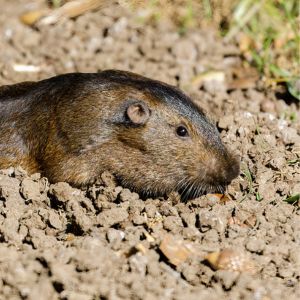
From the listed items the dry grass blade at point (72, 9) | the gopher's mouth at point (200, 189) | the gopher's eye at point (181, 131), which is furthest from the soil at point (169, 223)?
the dry grass blade at point (72, 9)

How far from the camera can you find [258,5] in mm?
9195

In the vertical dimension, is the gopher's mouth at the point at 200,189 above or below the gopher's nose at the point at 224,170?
below

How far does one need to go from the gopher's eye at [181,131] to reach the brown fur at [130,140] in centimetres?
3

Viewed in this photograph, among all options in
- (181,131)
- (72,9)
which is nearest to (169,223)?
(181,131)

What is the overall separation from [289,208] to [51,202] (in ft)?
6.51

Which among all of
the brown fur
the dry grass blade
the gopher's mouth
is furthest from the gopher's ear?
the dry grass blade

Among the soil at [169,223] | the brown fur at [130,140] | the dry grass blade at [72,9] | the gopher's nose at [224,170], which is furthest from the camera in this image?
the dry grass blade at [72,9]

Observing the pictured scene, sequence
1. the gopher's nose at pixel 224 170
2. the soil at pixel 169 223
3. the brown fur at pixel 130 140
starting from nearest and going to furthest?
the soil at pixel 169 223
the gopher's nose at pixel 224 170
the brown fur at pixel 130 140

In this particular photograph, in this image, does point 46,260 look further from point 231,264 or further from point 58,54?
point 58,54

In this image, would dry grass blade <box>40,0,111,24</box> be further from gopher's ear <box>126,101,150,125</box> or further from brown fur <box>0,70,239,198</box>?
gopher's ear <box>126,101,150,125</box>

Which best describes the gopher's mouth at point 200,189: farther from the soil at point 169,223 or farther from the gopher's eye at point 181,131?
the gopher's eye at point 181,131

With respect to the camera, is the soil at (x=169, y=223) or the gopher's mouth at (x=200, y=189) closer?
the soil at (x=169, y=223)

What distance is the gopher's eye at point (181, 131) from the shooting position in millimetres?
6289

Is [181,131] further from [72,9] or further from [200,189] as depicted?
[72,9]
